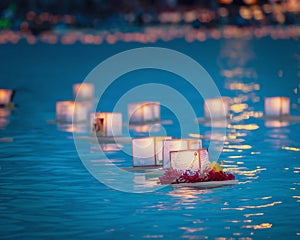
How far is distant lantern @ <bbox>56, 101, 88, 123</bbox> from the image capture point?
78.5ft

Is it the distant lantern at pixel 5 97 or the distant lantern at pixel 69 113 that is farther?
the distant lantern at pixel 5 97

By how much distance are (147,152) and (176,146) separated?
95 centimetres

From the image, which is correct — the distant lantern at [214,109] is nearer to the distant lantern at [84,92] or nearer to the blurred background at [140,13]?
the distant lantern at [84,92]

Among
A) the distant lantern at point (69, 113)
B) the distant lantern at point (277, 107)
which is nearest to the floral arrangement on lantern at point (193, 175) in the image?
the distant lantern at point (69, 113)

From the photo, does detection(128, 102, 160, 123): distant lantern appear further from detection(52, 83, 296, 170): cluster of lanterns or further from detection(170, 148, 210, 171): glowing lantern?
detection(170, 148, 210, 171): glowing lantern

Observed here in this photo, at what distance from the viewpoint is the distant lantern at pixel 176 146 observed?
16.3 meters

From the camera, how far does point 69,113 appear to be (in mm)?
24000

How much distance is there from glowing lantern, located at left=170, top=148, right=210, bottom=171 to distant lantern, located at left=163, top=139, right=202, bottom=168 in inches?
21.4

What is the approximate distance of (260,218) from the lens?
45.4 feet

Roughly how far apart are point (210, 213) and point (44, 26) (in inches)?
2882

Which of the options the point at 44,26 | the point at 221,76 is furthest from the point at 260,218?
the point at 44,26

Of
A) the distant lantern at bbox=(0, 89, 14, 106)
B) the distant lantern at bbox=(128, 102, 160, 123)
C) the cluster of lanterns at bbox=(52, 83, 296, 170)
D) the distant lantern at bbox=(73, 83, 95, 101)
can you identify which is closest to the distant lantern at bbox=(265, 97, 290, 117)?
the cluster of lanterns at bbox=(52, 83, 296, 170)

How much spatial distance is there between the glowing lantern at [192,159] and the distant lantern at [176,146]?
1.79ft

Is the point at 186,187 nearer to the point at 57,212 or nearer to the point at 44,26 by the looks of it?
the point at 57,212
